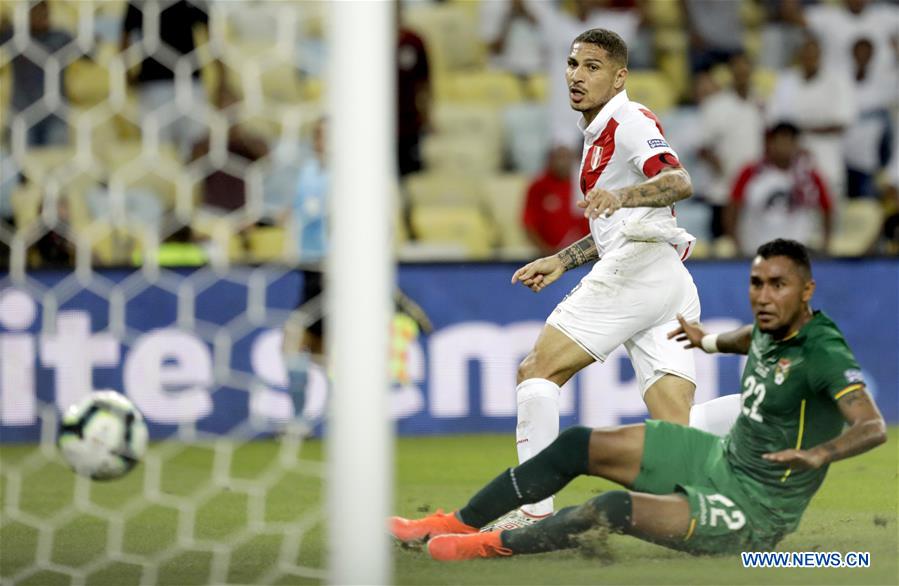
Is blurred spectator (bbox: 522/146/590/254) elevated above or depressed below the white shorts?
above

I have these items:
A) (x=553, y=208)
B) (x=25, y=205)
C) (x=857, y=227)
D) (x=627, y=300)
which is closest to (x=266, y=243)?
(x=25, y=205)

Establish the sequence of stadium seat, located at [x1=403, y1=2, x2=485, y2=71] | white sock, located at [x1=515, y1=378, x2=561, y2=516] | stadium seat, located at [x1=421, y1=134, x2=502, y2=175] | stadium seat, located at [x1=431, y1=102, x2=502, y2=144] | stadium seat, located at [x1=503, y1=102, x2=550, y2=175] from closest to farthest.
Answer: white sock, located at [x1=515, y1=378, x2=561, y2=516], stadium seat, located at [x1=503, y1=102, x2=550, y2=175], stadium seat, located at [x1=421, y1=134, x2=502, y2=175], stadium seat, located at [x1=431, y1=102, x2=502, y2=144], stadium seat, located at [x1=403, y1=2, x2=485, y2=71]

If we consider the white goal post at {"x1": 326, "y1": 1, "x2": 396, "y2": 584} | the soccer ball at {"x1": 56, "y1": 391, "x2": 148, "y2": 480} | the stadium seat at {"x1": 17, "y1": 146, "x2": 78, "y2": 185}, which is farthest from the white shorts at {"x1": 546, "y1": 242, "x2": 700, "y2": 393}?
the stadium seat at {"x1": 17, "y1": 146, "x2": 78, "y2": 185}

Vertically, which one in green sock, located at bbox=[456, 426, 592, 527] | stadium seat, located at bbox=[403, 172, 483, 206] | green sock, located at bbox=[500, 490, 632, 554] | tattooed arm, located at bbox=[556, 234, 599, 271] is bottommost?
green sock, located at bbox=[500, 490, 632, 554]

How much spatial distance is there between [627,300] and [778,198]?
4432mm

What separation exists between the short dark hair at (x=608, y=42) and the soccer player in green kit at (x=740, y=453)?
1.00 metres

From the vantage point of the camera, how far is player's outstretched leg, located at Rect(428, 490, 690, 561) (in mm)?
3918

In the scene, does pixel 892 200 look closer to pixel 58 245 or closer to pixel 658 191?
pixel 58 245

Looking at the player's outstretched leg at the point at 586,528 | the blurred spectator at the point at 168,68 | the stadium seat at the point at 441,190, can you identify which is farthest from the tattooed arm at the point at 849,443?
the stadium seat at the point at 441,190

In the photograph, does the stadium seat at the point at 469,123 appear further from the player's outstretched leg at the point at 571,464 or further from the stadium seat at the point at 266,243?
the player's outstretched leg at the point at 571,464

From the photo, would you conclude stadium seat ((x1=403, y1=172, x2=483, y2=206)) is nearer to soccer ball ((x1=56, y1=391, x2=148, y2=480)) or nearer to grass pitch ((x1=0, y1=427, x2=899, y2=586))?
grass pitch ((x1=0, y1=427, x2=899, y2=586))

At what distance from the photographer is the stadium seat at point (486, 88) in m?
10.6

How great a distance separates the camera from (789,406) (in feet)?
12.8

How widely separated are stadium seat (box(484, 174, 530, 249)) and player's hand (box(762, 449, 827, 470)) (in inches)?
226
